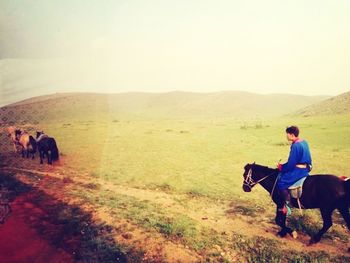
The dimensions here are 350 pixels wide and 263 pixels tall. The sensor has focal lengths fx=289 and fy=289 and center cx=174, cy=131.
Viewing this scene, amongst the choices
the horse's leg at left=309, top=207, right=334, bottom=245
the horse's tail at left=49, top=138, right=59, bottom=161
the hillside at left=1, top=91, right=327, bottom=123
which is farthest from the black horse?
the hillside at left=1, top=91, right=327, bottom=123

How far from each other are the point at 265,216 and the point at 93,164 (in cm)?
1034

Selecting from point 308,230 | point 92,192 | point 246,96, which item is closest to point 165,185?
point 92,192

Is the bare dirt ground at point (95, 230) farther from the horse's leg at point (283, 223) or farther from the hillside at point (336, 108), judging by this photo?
the hillside at point (336, 108)

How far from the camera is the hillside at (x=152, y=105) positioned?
59.0 m

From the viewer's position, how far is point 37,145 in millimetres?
16844

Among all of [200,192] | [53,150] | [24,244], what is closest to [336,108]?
[200,192]

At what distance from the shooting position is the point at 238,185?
40.4 ft

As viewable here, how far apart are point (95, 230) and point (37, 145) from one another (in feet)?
36.1

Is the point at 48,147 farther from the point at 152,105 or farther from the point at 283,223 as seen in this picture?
the point at 152,105

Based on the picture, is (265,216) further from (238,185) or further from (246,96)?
(246,96)

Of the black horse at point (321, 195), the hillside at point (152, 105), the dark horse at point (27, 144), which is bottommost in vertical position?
the black horse at point (321, 195)

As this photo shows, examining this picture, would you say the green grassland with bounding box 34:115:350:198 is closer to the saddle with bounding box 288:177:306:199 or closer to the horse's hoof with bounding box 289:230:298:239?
the horse's hoof with bounding box 289:230:298:239

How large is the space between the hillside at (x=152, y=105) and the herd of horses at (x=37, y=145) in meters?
33.0

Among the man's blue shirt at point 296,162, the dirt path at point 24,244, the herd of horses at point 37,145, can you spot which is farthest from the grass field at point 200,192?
the dirt path at point 24,244
